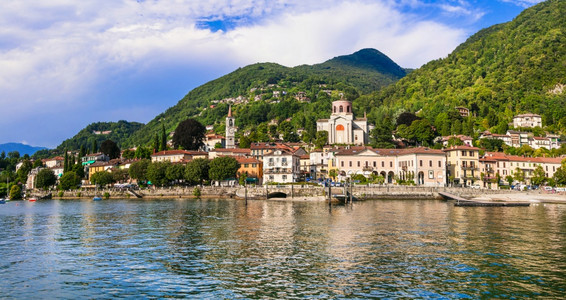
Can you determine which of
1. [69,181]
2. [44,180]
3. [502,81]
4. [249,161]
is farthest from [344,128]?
[44,180]

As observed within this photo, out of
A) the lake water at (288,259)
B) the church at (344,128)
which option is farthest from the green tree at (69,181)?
the lake water at (288,259)

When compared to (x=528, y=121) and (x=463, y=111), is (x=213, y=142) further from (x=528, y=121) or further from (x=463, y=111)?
(x=528, y=121)

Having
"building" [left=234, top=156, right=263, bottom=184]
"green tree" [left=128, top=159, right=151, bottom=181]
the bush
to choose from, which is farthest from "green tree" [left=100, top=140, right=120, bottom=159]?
the bush

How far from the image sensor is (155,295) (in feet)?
59.1

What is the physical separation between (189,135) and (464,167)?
6960cm

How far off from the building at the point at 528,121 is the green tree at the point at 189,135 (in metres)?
86.9

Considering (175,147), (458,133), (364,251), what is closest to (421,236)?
(364,251)

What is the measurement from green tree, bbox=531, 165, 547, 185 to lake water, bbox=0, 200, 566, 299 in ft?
170

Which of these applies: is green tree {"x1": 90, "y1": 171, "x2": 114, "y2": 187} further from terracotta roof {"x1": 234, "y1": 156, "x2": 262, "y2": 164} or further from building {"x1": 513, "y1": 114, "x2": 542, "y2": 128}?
building {"x1": 513, "y1": 114, "x2": 542, "y2": 128}

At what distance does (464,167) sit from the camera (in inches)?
3334

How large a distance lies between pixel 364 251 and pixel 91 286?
14850 mm

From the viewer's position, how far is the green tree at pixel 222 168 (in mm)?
85188

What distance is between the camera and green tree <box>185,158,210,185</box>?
86375mm

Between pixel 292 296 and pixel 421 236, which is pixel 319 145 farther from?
pixel 292 296
